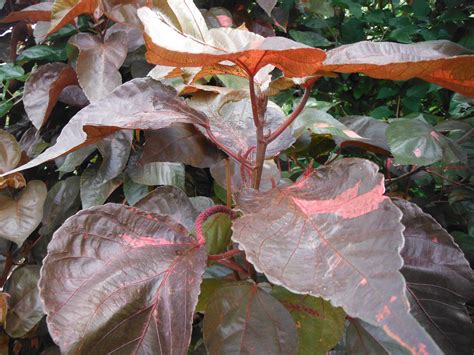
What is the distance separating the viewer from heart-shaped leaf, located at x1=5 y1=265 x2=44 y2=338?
77 centimetres

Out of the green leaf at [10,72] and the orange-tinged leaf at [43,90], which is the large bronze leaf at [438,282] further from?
the green leaf at [10,72]

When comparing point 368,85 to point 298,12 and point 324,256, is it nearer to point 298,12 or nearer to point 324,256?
point 298,12

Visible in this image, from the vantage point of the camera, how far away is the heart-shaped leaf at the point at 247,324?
1.50 ft

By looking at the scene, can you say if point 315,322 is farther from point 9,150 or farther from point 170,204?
point 9,150

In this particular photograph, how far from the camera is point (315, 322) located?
0.52 metres

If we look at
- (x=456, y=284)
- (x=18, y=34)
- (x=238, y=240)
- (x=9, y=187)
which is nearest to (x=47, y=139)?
(x=9, y=187)

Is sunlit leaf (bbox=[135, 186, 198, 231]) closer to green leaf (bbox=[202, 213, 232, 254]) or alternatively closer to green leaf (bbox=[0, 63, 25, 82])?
green leaf (bbox=[202, 213, 232, 254])

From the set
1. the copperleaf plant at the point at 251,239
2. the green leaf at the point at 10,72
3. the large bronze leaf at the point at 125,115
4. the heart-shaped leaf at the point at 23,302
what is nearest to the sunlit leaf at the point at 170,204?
the copperleaf plant at the point at 251,239

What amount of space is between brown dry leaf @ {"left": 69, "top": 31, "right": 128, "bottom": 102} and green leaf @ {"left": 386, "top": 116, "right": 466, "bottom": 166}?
18.9 inches

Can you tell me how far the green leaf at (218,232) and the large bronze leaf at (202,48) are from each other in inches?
7.8

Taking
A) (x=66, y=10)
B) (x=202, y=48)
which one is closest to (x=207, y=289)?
(x=202, y=48)

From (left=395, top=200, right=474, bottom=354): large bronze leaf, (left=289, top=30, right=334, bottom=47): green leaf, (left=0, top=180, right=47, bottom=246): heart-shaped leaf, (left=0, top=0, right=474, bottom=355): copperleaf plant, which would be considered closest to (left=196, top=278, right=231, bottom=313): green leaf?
(left=0, top=0, right=474, bottom=355): copperleaf plant

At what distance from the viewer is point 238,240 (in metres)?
0.37

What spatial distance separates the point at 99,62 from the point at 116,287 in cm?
49
